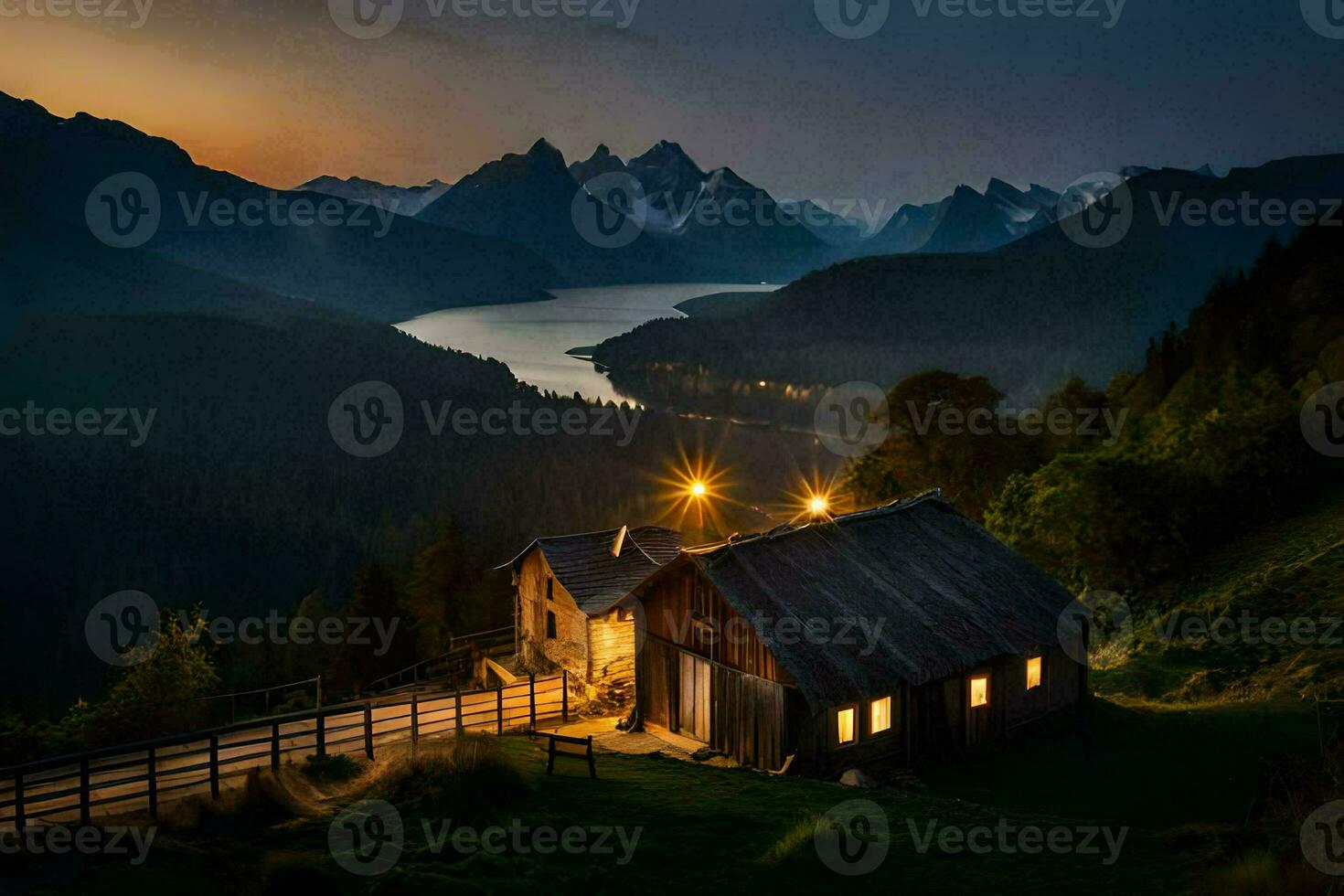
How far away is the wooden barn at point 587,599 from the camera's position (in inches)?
1212

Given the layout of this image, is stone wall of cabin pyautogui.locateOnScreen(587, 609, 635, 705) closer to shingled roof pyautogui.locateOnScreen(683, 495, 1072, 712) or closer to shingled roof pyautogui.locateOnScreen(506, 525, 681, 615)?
shingled roof pyautogui.locateOnScreen(506, 525, 681, 615)

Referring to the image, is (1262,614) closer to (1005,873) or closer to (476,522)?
(1005,873)

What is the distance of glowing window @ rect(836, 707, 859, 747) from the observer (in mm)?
22828

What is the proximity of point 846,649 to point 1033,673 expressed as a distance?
7.38 meters

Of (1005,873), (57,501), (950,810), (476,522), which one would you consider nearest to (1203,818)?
(950,810)

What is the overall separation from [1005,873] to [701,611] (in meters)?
12.0

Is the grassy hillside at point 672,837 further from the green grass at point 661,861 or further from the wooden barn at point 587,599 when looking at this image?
the wooden barn at point 587,599

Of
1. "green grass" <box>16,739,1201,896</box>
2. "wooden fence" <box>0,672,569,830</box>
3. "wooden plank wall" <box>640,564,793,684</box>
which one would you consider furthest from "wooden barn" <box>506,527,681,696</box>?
"green grass" <box>16,739,1201,896</box>

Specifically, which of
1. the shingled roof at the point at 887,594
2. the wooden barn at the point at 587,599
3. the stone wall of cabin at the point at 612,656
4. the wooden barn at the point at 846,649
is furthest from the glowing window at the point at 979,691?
the stone wall of cabin at the point at 612,656

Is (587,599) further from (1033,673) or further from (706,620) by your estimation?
(1033,673)

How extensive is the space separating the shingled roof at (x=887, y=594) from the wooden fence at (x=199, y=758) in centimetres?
746

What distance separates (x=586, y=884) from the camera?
12.7m

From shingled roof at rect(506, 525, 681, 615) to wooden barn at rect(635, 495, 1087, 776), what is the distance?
5.34 meters

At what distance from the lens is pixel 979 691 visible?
25531 millimetres
